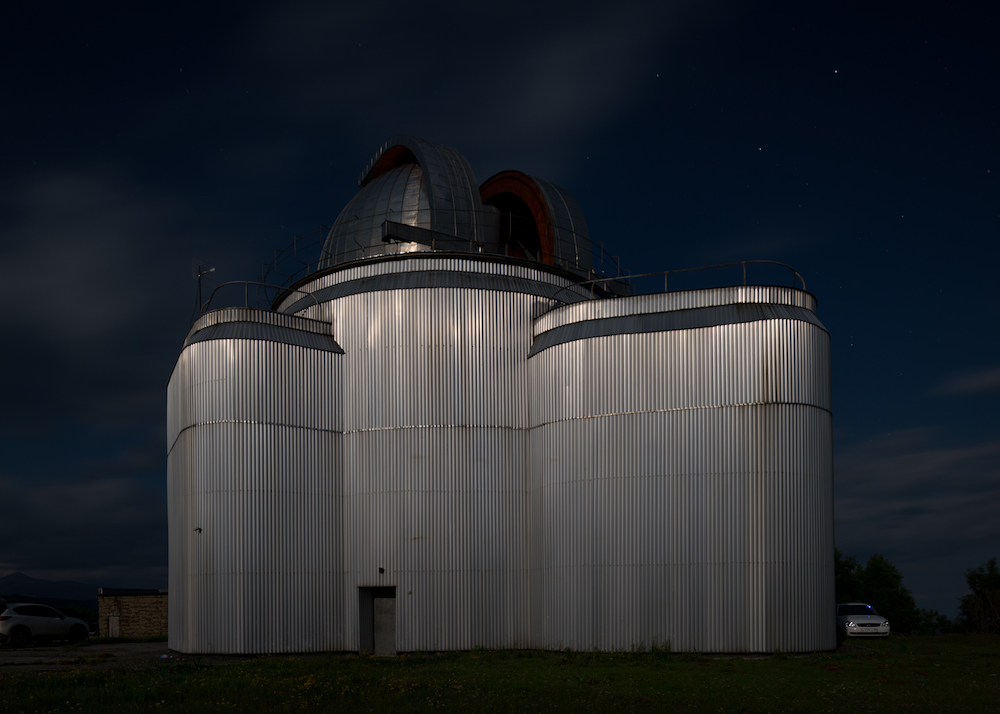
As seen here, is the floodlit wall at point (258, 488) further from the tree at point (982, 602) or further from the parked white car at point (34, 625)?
the tree at point (982, 602)

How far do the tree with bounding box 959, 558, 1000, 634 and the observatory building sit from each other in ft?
73.2

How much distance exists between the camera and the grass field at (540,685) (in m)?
18.1

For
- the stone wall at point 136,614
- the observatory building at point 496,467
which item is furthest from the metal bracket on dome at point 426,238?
the stone wall at point 136,614

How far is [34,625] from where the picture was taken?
35.2 meters

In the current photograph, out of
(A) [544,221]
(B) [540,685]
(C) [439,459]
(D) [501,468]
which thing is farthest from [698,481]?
(A) [544,221]

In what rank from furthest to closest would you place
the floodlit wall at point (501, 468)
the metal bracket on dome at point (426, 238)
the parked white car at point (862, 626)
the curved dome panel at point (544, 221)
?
the curved dome panel at point (544, 221) → the metal bracket on dome at point (426, 238) → the parked white car at point (862, 626) → the floodlit wall at point (501, 468)

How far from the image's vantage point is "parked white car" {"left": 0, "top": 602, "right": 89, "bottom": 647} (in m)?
34.5

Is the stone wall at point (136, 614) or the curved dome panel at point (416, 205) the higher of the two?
the curved dome panel at point (416, 205)

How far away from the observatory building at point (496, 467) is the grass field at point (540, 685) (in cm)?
258

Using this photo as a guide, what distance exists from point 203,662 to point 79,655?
18.4ft

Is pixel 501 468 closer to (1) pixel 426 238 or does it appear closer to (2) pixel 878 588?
(1) pixel 426 238

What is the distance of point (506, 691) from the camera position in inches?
775

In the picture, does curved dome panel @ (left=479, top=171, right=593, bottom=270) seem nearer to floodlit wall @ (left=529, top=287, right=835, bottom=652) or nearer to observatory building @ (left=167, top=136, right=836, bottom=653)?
observatory building @ (left=167, top=136, right=836, bottom=653)

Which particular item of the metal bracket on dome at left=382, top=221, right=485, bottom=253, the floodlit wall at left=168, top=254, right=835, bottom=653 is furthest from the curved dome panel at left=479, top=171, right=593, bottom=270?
the floodlit wall at left=168, top=254, right=835, bottom=653
